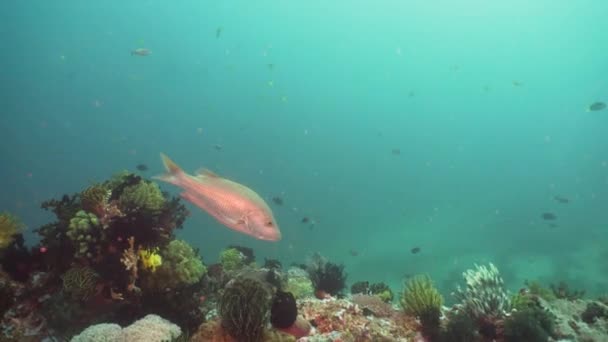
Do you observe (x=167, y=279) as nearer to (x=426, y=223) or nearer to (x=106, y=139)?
(x=426, y=223)

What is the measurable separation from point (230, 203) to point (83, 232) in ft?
11.5

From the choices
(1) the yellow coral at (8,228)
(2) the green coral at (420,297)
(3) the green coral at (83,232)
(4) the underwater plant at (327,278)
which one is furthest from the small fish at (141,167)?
(2) the green coral at (420,297)

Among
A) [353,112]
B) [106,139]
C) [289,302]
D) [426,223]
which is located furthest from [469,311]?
[106,139]

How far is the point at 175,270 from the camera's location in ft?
21.9

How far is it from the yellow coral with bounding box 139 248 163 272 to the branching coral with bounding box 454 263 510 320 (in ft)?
20.5

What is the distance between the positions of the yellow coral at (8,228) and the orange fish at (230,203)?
13.8 feet

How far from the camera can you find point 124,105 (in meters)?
123

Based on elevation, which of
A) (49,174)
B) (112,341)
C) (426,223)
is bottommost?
(112,341)

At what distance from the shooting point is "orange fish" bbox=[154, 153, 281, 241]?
454cm

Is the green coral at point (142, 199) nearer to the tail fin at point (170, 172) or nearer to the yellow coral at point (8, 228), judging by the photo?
the yellow coral at point (8, 228)

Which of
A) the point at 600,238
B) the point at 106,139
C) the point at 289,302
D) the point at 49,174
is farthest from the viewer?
the point at 106,139

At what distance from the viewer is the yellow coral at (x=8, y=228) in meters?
6.56

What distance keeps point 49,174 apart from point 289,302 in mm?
124757

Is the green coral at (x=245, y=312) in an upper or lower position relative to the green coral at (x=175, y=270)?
lower
